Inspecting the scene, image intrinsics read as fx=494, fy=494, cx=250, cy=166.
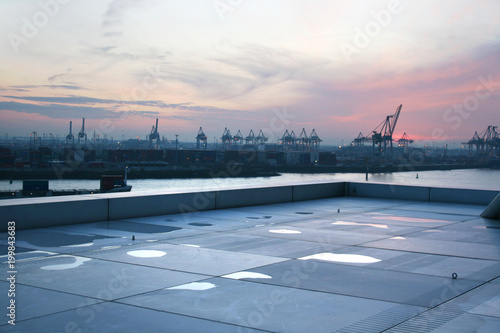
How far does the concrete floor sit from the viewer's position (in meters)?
2.82

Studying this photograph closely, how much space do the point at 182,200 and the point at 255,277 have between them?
394 centimetres

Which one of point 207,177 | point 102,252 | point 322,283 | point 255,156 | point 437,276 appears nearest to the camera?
point 322,283

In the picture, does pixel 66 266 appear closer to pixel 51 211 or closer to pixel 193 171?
pixel 51 211

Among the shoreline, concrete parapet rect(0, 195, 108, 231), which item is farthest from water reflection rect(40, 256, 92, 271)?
the shoreline

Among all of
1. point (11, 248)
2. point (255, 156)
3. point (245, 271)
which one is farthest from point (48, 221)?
point (255, 156)

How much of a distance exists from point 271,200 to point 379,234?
11.0 ft

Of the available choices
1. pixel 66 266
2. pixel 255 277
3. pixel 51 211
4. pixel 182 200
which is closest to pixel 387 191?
pixel 182 200

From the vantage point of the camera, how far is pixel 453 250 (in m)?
5.08

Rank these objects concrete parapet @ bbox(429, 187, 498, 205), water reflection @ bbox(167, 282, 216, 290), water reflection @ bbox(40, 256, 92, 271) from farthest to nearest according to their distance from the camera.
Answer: concrete parapet @ bbox(429, 187, 498, 205) → water reflection @ bbox(40, 256, 92, 271) → water reflection @ bbox(167, 282, 216, 290)

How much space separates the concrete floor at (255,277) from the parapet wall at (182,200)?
0.83 ft

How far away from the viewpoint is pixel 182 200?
7613 millimetres

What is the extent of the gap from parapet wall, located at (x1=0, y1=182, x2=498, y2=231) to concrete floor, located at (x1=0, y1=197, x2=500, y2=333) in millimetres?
252

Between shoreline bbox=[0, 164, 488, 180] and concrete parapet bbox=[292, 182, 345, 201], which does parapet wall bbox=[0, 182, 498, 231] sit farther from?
shoreline bbox=[0, 164, 488, 180]

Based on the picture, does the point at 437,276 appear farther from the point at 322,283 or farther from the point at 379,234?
the point at 379,234
